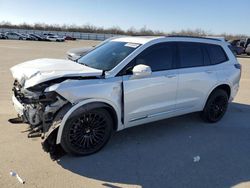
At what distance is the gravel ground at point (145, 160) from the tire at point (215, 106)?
26 cm

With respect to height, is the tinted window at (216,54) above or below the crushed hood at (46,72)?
above

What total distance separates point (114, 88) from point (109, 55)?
3.06 ft

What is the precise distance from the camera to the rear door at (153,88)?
4789 mm

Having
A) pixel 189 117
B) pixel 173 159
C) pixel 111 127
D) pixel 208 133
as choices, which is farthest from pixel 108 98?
pixel 189 117

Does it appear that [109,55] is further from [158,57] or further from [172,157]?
[172,157]

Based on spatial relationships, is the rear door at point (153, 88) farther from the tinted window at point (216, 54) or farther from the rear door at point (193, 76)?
the tinted window at point (216, 54)

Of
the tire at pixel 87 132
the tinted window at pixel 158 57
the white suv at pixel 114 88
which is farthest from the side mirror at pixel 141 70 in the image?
the tire at pixel 87 132

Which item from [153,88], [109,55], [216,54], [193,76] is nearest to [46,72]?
[109,55]

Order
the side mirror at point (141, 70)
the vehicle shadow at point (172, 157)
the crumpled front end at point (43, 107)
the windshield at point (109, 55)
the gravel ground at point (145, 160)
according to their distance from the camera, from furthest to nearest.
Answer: the windshield at point (109, 55) < the side mirror at point (141, 70) < the crumpled front end at point (43, 107) < the vehicle shadow at point (172, 157) < the gravel ground at point (145, 160)

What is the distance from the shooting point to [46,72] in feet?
14.4

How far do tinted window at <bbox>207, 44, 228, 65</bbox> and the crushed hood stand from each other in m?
2.68

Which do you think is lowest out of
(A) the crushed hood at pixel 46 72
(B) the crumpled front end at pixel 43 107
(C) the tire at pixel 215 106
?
(C) the tire at pixel 215 106

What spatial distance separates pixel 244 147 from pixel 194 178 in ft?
5.44

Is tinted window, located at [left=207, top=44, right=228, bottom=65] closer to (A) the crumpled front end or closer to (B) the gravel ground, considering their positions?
(B) the gravel ground
